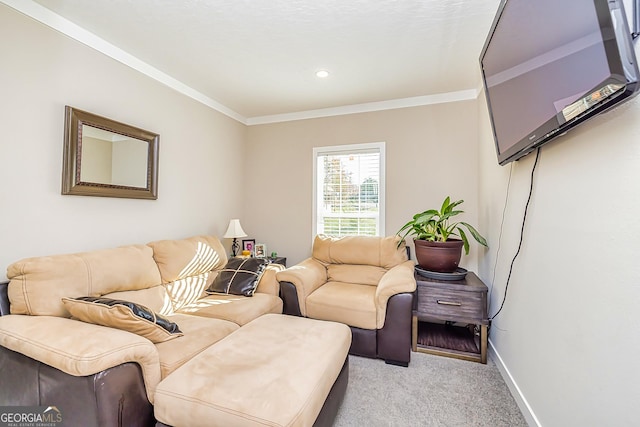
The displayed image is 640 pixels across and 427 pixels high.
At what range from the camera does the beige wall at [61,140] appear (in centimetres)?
175

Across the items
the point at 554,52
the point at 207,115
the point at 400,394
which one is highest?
the point at 207,115

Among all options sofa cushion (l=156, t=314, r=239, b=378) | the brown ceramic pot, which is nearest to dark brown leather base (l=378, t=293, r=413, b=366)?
the brown ceramic pot

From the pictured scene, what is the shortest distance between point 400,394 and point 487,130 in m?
2.44

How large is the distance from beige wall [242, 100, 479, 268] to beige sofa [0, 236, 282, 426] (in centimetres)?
158

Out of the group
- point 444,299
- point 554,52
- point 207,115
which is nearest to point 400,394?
point 444,299

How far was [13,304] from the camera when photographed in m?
1.54

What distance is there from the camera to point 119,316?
1.38 meters

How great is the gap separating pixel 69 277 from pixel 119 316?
611 millimetres

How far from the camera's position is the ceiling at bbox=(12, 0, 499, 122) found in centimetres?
189

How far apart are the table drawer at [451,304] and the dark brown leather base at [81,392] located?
2.07 metres

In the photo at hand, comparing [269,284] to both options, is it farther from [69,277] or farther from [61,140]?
[61,140]

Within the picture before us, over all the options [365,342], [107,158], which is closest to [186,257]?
[107,158]

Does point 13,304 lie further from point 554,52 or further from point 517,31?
point 517,31

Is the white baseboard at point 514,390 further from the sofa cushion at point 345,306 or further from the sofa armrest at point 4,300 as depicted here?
the sofa armrest at point 4,300
